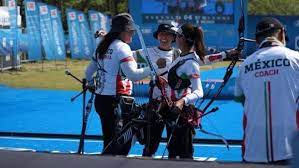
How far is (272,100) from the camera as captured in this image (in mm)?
3613

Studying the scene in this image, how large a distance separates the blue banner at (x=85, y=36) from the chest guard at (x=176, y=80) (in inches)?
1056

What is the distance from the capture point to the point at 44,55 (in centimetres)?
2983

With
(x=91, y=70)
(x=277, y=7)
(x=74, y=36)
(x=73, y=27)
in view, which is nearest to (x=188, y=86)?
(x=91, y=70)

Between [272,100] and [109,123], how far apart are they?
2.54 metres

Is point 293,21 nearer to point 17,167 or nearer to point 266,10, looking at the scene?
point 266,10

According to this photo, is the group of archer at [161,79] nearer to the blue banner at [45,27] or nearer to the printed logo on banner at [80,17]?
the blue banner at [45,27]

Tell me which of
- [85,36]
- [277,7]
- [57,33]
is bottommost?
[277,7]

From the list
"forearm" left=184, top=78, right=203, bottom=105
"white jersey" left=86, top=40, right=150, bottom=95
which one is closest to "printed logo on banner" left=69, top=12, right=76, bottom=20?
"white jersey" left=86, top=40, right=150, bottom=95

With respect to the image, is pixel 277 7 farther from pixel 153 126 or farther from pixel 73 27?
pixel 153 126

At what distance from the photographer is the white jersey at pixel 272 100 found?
358cm

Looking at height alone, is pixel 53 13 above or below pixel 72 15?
above

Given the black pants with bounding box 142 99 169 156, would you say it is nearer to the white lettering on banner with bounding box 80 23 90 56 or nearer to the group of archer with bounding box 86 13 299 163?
the group of archer with bounding box 86 13 299 163

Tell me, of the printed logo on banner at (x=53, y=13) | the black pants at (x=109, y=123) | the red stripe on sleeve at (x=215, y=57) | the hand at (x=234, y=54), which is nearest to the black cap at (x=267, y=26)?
the hand at (x=234, y=54)

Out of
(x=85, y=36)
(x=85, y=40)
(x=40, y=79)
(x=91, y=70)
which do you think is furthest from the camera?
(x=85, y=40)
